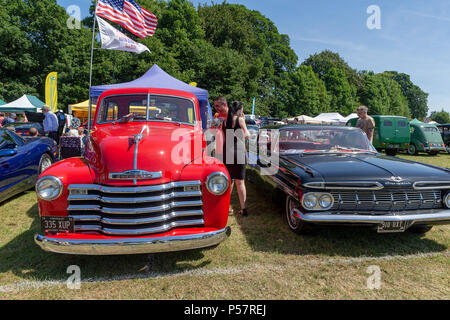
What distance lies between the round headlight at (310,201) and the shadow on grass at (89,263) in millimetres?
1349

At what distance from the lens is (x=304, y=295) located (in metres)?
2.57

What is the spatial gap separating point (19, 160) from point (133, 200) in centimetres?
384

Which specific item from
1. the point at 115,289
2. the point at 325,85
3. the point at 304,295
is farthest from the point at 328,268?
the point at 325,85

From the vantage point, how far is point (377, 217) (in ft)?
10.4

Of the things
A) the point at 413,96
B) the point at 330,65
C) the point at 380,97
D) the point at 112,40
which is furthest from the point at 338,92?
the point at 413,96

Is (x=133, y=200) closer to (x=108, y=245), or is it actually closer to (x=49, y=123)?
(x=108, y=245)

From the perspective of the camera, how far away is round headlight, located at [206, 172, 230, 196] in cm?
290

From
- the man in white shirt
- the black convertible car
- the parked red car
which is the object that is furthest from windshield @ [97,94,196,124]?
the man in white shirt

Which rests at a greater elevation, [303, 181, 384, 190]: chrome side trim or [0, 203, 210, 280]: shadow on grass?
[303, 181, 384, 190]: chrome side trim

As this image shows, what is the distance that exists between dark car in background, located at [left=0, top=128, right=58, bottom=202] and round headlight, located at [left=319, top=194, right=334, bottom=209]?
4.96 metres

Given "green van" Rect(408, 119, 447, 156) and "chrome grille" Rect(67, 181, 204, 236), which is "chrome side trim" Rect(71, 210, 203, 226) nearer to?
"chrome grille" Rect(67, 181, 204, 236)

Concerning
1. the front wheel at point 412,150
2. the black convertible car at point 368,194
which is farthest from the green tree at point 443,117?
the black convertible car at point 368,194
